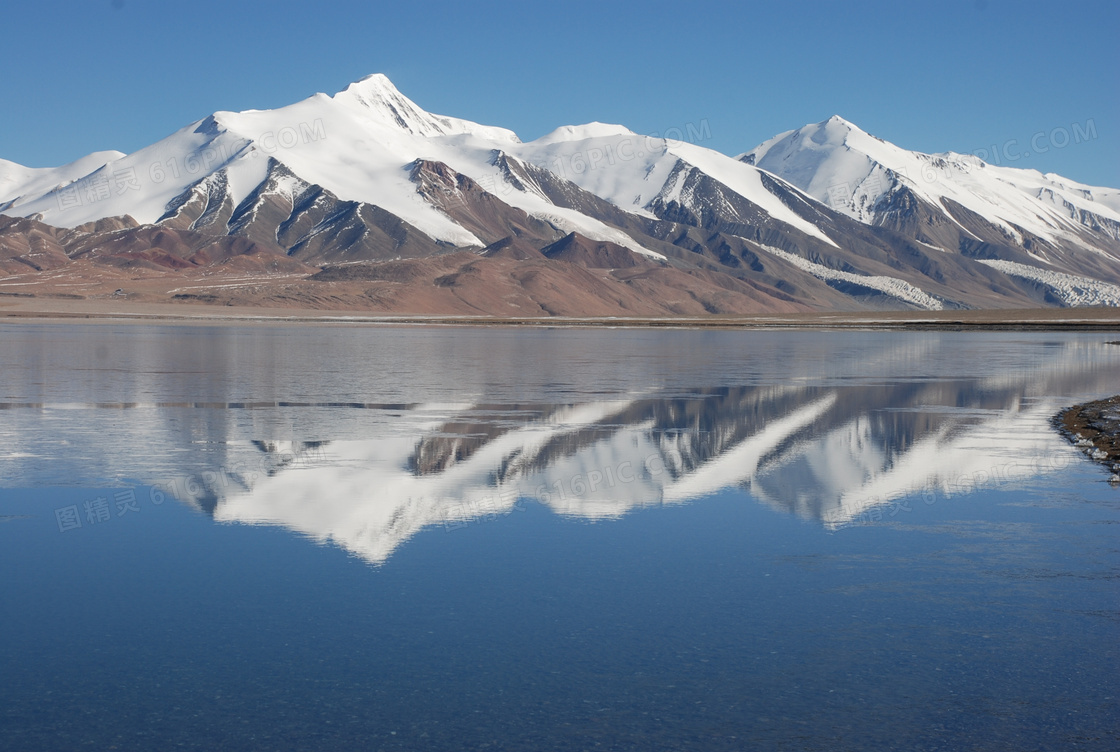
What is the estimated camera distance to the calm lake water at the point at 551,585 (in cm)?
741

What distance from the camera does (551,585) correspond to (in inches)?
414

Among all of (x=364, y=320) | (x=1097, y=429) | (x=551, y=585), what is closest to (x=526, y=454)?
(x=551, y=585)

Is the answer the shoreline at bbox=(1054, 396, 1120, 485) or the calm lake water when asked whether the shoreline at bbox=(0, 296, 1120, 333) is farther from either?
the calm lake water

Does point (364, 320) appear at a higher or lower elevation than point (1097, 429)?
higher

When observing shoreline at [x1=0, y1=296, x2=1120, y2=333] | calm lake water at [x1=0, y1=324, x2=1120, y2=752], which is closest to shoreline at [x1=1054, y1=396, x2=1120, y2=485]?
calm lake water at [x1=0, y1=324, x2=1120, y2=752]

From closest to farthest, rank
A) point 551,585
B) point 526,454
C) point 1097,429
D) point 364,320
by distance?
point 551,585
point 526,454
point 1097,429
point 364,320

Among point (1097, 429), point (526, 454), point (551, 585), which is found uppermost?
point (526, 454)

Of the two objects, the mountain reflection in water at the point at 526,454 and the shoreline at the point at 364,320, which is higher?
→ the shoreline at the point at 364,320

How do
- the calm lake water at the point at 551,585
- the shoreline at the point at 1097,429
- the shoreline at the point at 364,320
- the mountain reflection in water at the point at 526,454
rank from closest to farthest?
the calm lake water at the point at 551,585, the mountain reflection in water at the point at 526,454, the shoreline at the point at 1097,429, the shoreline at the point at 364,320

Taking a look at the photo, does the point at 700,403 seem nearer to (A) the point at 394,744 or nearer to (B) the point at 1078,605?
(B) the point at 1078,605

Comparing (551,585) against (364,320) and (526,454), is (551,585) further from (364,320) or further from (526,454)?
(364,320)

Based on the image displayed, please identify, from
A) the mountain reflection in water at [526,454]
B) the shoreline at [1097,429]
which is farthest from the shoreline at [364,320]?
the mountain reflection in water at [526,454]

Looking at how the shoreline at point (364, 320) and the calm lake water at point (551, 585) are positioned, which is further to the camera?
the shoreline at point (364, 320)

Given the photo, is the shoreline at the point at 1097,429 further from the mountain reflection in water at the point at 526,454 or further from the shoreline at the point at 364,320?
the shoreline at the point at 364,320
